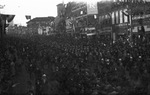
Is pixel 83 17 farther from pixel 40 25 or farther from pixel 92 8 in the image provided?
pixel 40 25

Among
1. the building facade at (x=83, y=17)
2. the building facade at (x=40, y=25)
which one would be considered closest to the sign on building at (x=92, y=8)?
the building facade at (x=83, y=17)

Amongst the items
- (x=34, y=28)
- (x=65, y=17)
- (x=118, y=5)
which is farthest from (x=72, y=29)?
(x=34, y=28)

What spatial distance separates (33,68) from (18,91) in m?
4.23

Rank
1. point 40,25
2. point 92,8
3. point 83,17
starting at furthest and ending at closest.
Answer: point 40,25 → point 83,17 → point 92,8

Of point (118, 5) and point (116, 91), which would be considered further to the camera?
point (118, 5)

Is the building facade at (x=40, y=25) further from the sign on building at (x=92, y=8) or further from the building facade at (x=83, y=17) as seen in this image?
the sign on building at (x=92, y=8)

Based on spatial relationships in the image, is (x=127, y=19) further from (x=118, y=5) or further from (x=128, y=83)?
(x=128, y=83)

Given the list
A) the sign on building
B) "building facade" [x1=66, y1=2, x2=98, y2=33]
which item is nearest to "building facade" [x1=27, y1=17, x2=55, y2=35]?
"building facade" [x1=66, y1=2, x2=98, y2=33]

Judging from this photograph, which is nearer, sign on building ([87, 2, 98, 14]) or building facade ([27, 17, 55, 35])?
sign on building ([87, 2, 98, 14])

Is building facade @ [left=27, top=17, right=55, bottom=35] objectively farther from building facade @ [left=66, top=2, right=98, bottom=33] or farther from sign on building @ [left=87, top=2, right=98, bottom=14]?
sign on building @ [left=87, top=2, right=98, bottom=14]

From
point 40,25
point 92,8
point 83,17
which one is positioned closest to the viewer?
point 92,8

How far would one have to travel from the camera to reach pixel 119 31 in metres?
37.2

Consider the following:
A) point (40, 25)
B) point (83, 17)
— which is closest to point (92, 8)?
point (83, 17)

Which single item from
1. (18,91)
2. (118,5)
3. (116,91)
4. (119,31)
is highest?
(118,5)
